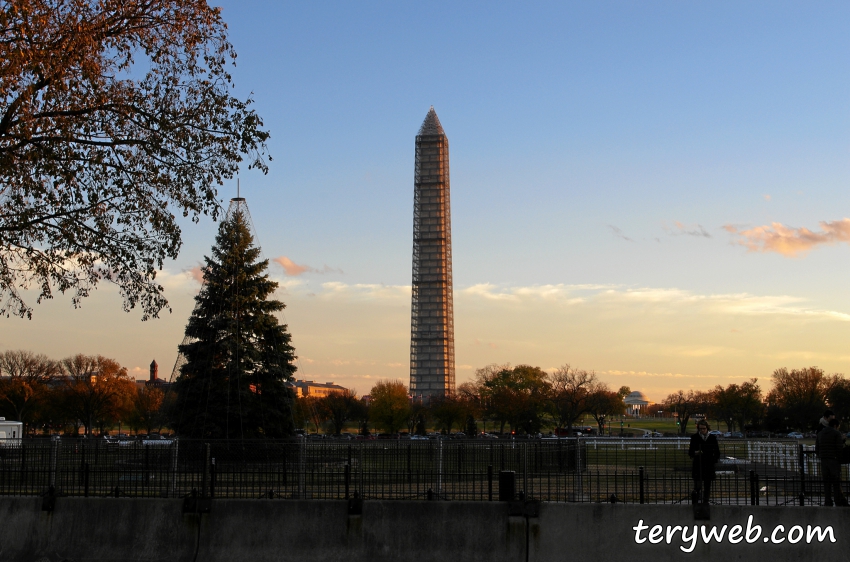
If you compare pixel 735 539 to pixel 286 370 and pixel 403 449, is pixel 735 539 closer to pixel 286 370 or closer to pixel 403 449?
pixel 403 449

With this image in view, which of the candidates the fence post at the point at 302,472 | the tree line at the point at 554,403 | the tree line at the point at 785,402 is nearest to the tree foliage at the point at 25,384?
the tree line at the point at 554,403

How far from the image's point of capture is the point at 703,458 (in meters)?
13.2

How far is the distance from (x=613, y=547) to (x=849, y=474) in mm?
6495

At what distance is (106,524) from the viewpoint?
1266cm

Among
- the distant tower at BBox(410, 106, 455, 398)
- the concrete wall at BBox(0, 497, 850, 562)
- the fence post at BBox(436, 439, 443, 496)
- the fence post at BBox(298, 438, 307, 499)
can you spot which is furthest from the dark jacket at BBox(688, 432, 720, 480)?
the distant tower at BBox(410, 106, 455, 398)

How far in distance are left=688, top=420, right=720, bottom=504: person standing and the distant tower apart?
164280mm

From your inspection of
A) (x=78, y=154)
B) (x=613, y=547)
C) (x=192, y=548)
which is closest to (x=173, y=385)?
(x=78, y=154)

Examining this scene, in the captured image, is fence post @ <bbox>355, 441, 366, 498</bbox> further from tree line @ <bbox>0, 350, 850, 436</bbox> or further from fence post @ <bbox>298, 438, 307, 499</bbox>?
tree line @ <bbox>0, 350, 850, 436</bbox>

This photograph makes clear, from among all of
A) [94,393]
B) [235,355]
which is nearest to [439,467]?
[235,355]

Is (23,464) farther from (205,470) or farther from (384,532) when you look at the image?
(384,532)

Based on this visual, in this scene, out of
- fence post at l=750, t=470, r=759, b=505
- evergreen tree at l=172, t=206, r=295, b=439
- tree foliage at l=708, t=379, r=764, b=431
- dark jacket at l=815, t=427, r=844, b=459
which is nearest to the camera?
fence post at l=750, t=470, r=759, b=505

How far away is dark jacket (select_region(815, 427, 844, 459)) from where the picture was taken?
559 inches

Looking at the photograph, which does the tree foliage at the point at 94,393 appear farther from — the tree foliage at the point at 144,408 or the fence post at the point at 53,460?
the fence post at the point at 53,460

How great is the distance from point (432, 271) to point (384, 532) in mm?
169989
